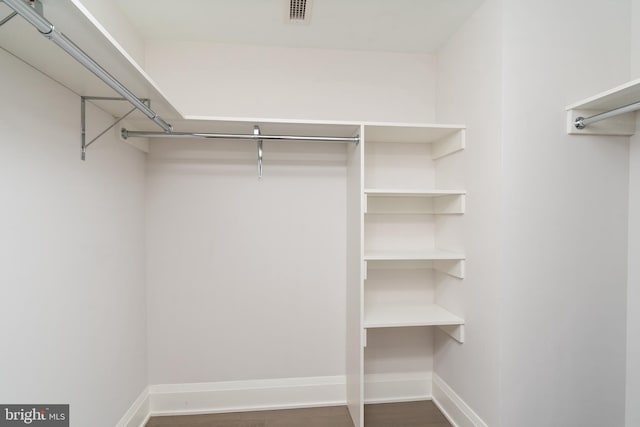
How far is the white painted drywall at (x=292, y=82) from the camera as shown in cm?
223

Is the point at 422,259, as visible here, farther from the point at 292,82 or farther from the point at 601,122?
the point at 292,82

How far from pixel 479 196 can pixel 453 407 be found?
1441 millimetres

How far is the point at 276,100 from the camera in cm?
230

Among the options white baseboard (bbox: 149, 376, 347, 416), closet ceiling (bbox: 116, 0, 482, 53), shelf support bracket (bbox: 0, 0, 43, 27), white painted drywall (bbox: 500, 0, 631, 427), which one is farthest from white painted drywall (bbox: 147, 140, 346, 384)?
shelf support bracket (bbox: 0, 0, 43, 27)

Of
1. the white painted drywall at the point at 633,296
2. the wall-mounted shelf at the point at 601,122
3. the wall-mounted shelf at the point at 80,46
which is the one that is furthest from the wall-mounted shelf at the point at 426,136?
the wall-mounted shelf at the point at 80,46

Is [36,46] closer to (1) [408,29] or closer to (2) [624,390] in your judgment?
(1) [408,29]

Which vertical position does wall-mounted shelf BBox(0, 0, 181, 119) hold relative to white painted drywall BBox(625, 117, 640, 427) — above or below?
above

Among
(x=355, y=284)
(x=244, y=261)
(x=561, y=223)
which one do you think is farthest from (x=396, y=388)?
(x=561, y=223)

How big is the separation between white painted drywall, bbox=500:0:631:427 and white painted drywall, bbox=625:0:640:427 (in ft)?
0.10

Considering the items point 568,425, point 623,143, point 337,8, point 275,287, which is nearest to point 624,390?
point 568,425

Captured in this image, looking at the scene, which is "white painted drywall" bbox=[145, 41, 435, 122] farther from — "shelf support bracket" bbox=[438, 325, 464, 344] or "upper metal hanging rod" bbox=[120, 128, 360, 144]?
"shelf support bracket" bbox=[438, 325, 464, 344]

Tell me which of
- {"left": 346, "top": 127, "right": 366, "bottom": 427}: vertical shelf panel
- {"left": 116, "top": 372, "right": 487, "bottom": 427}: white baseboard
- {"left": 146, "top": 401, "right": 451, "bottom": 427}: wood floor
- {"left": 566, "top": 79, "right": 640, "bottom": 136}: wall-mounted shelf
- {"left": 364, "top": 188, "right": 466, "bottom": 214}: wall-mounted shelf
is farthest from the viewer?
{"left": 364, "top": 188, "right": 466, "bottom": 214}: wall-mounted shelf

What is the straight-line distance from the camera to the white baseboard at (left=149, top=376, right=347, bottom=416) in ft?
7.26

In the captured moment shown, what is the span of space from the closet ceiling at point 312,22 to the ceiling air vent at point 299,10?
0.03 metres
